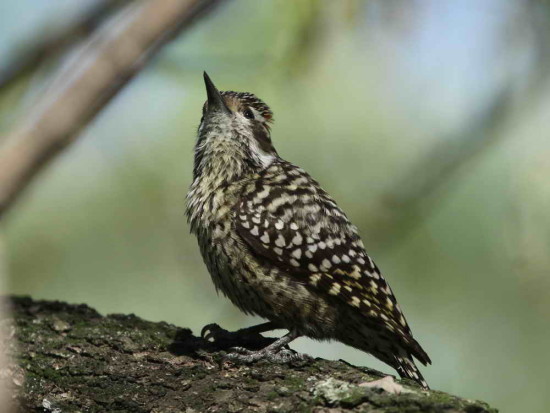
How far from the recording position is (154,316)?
8070mm

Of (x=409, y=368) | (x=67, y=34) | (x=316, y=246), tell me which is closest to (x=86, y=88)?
(x=67, y=34)

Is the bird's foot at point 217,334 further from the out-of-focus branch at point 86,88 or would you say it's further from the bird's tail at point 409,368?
the out-of-focus branch at point 86,88

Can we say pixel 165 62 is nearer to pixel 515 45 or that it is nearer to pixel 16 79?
pixel 16 79

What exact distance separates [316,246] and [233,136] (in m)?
1.11

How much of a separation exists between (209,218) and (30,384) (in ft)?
4.88

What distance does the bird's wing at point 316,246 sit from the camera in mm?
5062

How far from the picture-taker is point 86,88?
7.80 ft

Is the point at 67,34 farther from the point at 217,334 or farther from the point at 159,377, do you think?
the point at 217,334

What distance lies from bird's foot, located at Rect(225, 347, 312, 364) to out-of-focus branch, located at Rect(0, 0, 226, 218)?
1.94 metres

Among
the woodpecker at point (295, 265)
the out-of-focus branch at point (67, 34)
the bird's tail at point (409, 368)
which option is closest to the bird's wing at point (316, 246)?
the woodpecker at point (295, 265)

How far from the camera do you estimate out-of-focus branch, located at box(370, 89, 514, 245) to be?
598 cm

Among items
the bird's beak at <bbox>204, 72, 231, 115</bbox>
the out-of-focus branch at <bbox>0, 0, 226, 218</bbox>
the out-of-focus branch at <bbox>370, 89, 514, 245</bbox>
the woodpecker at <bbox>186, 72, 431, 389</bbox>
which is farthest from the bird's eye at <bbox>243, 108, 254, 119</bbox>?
the out-of-focus branch at <bbox>0, 0, 226, 218</bbox>

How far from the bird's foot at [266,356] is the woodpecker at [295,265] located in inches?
7.6

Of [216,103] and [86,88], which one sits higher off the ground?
[216,103]
